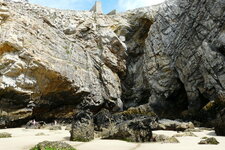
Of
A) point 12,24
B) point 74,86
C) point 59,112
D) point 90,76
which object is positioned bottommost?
point 59,112

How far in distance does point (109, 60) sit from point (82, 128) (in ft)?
126

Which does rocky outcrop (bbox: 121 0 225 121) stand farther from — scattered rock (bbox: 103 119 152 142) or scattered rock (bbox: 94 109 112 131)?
scattered rock (bbox: 103 119 152 142)

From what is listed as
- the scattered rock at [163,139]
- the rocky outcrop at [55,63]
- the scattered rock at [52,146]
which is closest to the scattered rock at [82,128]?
the scattered rock at [163,139]

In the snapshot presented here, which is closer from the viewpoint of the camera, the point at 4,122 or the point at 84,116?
the point at 84,116

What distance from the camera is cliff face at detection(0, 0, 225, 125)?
38.2m

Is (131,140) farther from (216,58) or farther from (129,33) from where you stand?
(129,33)

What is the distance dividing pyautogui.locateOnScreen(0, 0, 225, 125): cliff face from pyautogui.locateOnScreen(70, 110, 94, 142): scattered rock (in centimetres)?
1523

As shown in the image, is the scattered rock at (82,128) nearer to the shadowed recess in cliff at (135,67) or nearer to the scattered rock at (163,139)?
the scattered rock at (163,139)

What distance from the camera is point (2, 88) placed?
3678 centimetres

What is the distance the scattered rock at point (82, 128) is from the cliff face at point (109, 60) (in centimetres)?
1523

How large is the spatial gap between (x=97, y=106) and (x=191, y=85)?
1901cm

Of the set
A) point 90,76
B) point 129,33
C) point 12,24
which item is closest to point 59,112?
point 90,76

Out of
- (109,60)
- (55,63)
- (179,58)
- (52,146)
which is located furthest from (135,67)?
(52,146)

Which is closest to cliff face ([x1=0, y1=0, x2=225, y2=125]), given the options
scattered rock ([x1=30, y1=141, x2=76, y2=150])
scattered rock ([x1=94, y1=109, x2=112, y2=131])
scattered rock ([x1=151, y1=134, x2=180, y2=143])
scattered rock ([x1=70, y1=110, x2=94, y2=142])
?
scattered rock ([x1=151, y1=134, x2=180, y2=143])
